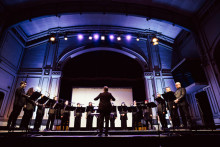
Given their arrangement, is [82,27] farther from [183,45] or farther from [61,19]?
[183,45]

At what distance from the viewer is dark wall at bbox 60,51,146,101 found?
33.2 ft

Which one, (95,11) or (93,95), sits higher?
(95,11)

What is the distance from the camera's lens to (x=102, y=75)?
403 inches

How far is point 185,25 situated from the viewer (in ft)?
28.2

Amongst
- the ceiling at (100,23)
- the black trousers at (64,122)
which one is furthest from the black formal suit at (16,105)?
the ceiling at (100,23)

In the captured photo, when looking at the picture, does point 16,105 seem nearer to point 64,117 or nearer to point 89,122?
point 64,117

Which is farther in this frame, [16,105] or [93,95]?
[93,95]

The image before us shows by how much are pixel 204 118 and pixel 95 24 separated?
32.9ft

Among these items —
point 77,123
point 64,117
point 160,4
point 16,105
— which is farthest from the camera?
point 160,4

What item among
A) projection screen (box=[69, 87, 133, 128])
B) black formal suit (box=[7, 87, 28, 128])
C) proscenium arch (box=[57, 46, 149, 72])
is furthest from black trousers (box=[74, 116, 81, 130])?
black formal suit (box=[7, 87, 28, 128])

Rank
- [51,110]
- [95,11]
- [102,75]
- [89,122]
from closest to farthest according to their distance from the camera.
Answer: [51,110] → [89,122] → [95,11] → [102,75]

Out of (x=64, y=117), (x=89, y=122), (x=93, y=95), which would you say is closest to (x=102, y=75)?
(x=93, y=95)

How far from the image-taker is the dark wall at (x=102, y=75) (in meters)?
10.1

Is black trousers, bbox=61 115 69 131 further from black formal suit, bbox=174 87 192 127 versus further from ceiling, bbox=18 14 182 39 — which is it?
ceiling, bbox=18 14 182 39
